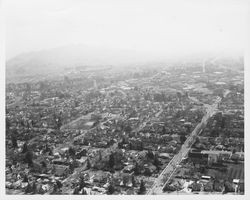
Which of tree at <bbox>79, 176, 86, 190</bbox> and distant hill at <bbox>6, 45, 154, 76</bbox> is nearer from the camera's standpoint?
tree at <bbox>79, 176, 86, 190</bbox>

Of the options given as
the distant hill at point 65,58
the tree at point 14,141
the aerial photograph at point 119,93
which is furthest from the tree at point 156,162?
the tree at point 14,141

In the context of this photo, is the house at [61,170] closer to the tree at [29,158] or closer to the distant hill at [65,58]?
the tree at [29,158]

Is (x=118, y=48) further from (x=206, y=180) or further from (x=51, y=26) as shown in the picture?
Answer: (x=206, y=180)

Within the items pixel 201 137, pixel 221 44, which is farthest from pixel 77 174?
pixel 221 44

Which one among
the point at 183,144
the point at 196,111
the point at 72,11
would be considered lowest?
the point at 183,144

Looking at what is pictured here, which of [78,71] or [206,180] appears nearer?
[206,180]

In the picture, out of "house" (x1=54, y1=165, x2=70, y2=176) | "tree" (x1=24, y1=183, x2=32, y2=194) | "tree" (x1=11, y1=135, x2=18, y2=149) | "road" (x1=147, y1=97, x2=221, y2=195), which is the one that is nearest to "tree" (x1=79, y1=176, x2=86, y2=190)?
"house" (x1=54, y1=165, x2=70, y2=176)

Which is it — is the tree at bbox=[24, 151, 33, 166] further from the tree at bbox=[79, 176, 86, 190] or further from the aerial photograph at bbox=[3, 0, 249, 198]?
the tree at bbox=[79, 176, 86, 190]
